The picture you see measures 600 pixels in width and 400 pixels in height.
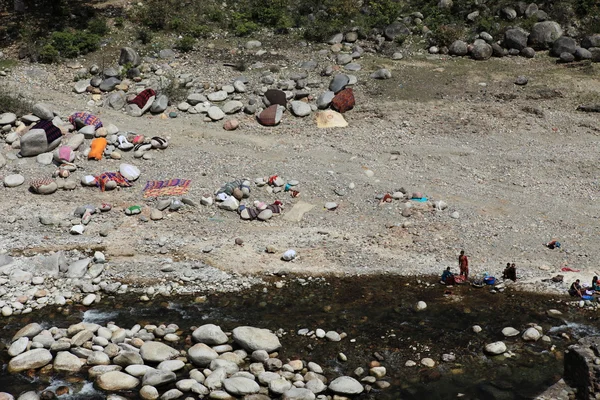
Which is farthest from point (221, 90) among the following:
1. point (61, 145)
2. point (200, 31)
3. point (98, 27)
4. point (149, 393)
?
point (149, 393)

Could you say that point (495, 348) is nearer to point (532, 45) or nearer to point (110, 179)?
point (110, 179)

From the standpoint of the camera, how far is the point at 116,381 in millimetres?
10773

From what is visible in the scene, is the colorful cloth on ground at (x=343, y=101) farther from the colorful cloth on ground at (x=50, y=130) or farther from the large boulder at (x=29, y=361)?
the large boulder at (x=29, y=361)

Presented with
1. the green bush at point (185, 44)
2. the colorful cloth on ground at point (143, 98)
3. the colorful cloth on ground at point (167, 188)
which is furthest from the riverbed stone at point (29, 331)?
the green bush at point (185, 44)

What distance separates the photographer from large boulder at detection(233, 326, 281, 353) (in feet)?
38.0

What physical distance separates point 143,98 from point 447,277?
31.7 ft

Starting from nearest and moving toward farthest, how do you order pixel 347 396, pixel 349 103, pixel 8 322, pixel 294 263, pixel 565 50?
1. pixel 347 396
2. pixel 8 322
3. pixel 294 263
4. pixel 349 103
5. pixel 565 50

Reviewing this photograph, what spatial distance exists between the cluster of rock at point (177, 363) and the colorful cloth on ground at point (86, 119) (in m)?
7.05

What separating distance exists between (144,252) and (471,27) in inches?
534

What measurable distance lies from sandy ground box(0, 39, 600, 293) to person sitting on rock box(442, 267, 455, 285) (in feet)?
1.91

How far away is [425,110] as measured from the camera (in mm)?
19312

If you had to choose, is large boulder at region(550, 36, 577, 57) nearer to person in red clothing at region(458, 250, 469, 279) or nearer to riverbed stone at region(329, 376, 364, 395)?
person in red clothing at region(458, 250, 469, 279)

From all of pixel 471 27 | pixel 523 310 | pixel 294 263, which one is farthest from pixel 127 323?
pixel 471 27

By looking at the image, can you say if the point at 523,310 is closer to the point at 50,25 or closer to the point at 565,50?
the point at 565,50
